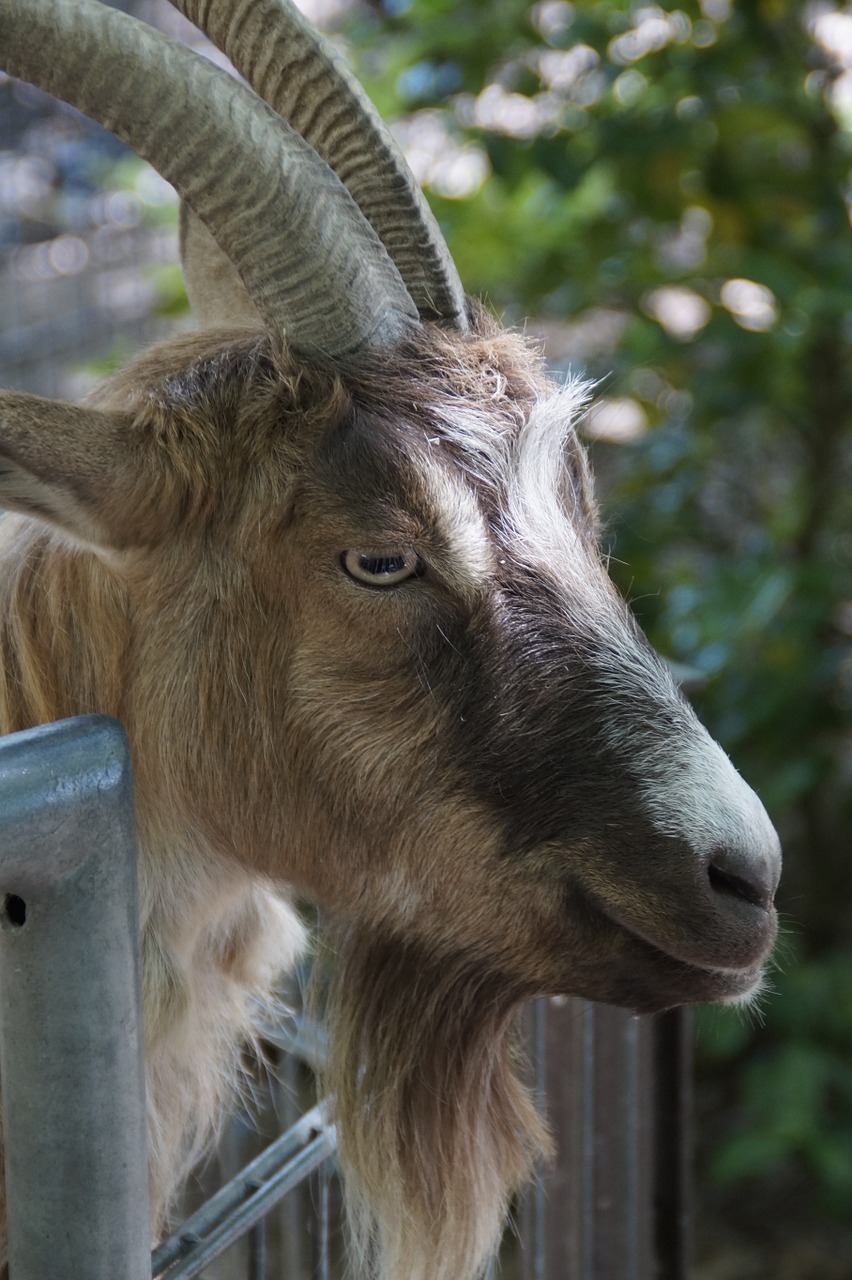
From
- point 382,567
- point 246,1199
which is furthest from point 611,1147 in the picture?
point 382,567

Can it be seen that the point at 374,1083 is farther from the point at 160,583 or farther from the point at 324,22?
the point at 324,22

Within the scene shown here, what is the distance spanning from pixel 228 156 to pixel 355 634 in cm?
65

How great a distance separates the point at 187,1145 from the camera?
2.19 metres

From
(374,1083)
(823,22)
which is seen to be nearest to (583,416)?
(374,1083)

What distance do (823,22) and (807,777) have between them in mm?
2466

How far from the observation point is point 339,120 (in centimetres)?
189

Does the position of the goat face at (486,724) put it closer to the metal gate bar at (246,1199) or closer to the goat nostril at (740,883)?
the goat nostril at (740,883)

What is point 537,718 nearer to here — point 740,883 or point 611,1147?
point 740,883

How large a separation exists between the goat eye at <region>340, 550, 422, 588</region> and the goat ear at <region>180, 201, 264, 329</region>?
25.0 inches

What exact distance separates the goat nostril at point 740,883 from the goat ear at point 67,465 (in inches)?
35.1

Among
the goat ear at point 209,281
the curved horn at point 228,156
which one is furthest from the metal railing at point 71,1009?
the goat ear at point 209,281

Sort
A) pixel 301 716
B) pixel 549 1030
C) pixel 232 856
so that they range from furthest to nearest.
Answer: pixel 549 1030 < pixel 232 856 < pixel 301 716

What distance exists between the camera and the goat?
1688 mm

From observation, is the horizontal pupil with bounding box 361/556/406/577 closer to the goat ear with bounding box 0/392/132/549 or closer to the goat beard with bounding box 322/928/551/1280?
the goat ear with bounding box 0/392/132/549
